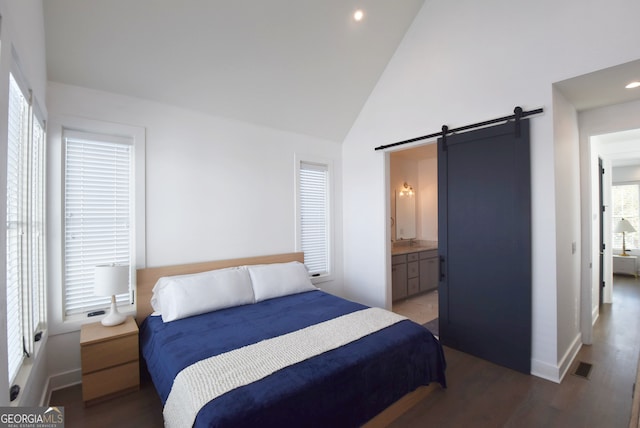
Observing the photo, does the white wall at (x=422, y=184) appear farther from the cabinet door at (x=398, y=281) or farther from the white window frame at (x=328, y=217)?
the white window frame at (x=328, y=217)

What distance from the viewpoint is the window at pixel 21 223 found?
1.60 meters

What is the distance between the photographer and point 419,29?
3439 mm

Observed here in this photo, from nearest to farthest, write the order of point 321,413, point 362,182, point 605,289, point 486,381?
1. point 321,413
2. point 486,381
3. point 362,182
4. point 605,289

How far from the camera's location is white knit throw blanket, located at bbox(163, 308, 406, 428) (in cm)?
151

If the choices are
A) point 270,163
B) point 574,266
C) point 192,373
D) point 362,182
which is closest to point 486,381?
point 574,266

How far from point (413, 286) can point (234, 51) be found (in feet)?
14.2

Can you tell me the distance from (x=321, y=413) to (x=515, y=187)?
8.15 feet

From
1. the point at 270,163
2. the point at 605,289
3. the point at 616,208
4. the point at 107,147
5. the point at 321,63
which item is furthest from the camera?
the point at 616,208

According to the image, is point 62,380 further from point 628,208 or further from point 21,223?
point 628,208

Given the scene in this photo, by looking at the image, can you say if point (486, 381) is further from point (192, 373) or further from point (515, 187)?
point (192, 373)

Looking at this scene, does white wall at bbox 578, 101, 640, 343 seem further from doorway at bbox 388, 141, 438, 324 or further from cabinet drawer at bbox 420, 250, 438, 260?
cabinet drawer at bbox 420, 250, 438, 260

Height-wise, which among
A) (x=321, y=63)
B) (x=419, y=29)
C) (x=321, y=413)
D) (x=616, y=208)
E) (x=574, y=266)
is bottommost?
(x=321, y=413)

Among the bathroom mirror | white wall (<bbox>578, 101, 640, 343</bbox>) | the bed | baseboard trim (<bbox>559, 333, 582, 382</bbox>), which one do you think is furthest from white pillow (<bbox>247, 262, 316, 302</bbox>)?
white wall (<bbox>578, 101, 640, 343</bbox>)

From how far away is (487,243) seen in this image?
2855 millimetres
